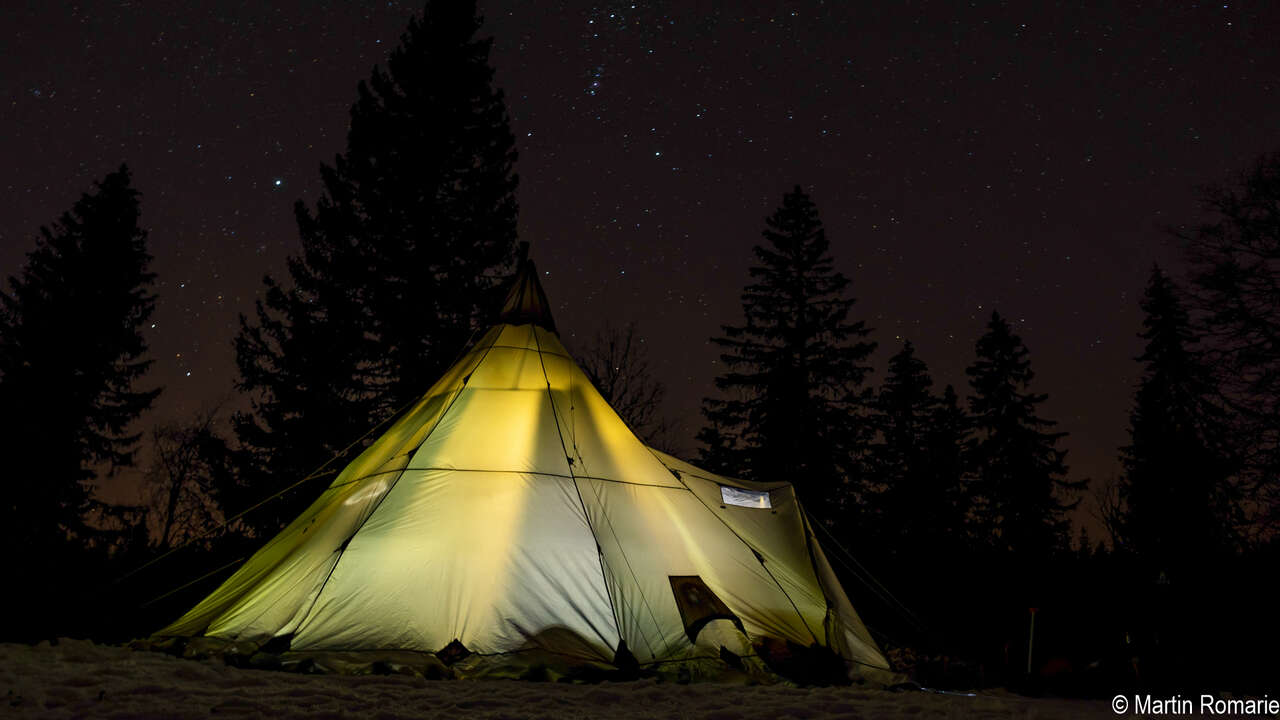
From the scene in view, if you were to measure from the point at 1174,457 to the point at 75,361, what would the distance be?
27.8 m

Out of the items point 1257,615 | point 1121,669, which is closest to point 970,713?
point 1121,669

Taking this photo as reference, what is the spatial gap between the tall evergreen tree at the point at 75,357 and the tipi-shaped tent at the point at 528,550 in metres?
13.2

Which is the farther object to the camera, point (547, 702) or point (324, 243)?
point (324, 243)

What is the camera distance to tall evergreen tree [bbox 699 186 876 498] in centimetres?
1942

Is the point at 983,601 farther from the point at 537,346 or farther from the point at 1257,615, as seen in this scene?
the point at 537,346

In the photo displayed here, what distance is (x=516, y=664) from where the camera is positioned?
542 centimetres

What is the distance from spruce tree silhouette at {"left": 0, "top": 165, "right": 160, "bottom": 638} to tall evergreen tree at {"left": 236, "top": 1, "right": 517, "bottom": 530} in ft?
17.3

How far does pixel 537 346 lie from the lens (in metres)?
8.23

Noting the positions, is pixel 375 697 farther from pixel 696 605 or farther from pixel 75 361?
pixel 75 361

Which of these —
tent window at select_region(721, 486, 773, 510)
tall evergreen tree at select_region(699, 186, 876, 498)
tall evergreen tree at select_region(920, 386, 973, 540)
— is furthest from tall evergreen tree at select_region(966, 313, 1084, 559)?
tent window at select_region(721, 486, 773, 510)

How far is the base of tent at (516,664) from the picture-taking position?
526 centimetres

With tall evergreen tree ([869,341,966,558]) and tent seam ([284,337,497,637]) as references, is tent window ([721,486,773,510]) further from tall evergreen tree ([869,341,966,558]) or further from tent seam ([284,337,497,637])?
tall evergreen tree ([869,341,966,558])

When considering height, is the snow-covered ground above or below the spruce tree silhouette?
below

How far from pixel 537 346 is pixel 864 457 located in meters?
14.1
